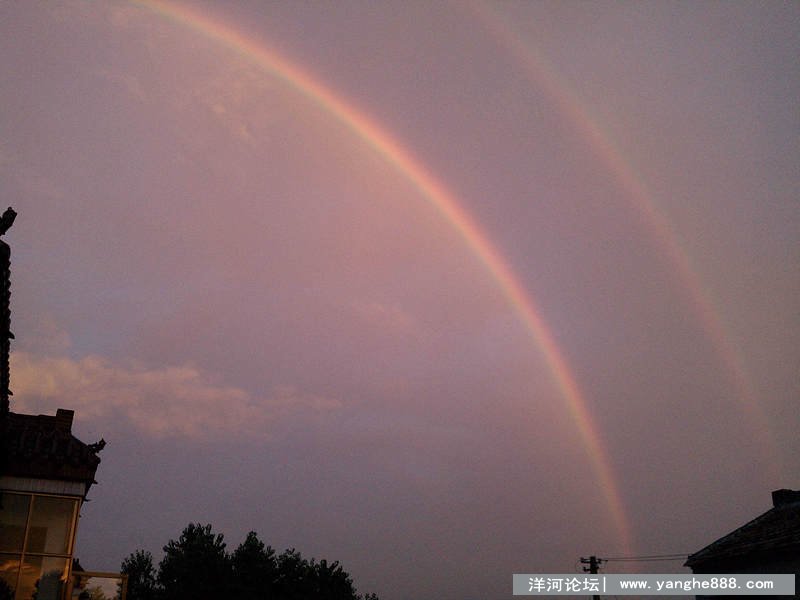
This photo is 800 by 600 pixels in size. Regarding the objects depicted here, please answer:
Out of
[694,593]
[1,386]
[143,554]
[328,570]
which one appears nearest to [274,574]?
[328,570]

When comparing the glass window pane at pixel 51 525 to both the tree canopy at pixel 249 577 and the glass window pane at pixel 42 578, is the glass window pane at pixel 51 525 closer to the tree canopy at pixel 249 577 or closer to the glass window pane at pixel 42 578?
the glass window pane at pixel 42 578

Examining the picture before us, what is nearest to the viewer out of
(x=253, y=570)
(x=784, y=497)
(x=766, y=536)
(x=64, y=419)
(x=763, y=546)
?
(x=64, y=419)

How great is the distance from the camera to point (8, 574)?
1659 cm

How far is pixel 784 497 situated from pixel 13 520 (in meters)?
36.4

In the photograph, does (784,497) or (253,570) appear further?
(253,570)

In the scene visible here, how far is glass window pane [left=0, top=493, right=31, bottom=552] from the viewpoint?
16891 mm

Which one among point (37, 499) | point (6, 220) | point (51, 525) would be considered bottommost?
point (51, 525)

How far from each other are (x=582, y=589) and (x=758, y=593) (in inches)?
862

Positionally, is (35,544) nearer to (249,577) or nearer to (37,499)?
(37,499)

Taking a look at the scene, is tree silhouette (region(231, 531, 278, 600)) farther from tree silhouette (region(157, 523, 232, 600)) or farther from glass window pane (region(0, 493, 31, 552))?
glass window pane (region(0, 493, 31, 552))

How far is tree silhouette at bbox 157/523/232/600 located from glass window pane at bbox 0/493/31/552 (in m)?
31.8

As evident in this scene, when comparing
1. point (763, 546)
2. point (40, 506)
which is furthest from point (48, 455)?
point (763, 546)

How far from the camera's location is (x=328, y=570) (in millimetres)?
49344

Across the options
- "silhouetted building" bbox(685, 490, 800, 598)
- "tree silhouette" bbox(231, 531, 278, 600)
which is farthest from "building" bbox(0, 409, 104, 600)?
"tree silhouette" bbox(231, 531, 278, 600)
